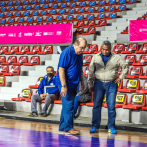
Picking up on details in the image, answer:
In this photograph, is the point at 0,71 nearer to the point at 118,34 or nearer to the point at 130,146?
the point at 118,34

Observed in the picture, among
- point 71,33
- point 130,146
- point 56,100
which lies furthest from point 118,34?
point 130,146

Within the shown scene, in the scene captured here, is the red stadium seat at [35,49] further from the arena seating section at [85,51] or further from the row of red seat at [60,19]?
the row of red seat at [60,19]

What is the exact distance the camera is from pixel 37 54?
31.5 ft

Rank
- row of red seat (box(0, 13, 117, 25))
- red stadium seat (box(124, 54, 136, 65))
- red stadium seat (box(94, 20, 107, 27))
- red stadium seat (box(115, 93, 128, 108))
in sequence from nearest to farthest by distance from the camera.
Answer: red stadium seat (box(115, 93, 128, 108)) < red stadium seat (box(124, 54, 136, 65)) < red stadium seat (box(94, 20, 107, 27)) < row of red seat (box(0, 13, 117, 25))

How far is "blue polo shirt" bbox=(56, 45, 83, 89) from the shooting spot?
4012mm

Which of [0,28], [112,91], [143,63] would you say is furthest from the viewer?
[0,28]

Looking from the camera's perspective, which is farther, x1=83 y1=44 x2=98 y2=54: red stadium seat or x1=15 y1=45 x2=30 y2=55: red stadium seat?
x1=15 y1=45 x2=30 y2=55: red stadium seat

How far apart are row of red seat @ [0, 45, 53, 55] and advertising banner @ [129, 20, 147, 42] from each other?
2715 millimetres

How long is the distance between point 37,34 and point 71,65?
6.59 m

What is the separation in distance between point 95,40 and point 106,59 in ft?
18.7

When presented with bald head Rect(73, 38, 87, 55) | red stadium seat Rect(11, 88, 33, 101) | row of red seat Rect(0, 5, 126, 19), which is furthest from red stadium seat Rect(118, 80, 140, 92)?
row of red seat Rect(0, 5, 126, 19)

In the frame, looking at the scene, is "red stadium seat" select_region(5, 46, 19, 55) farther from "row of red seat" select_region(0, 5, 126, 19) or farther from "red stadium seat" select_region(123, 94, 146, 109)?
"red stadium seat" select_region(123, 94, 146, 109)

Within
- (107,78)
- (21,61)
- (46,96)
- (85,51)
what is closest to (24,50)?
(21,61)

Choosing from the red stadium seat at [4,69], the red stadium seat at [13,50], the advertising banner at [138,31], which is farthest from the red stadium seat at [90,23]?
the red stadium seat at [4,69]
